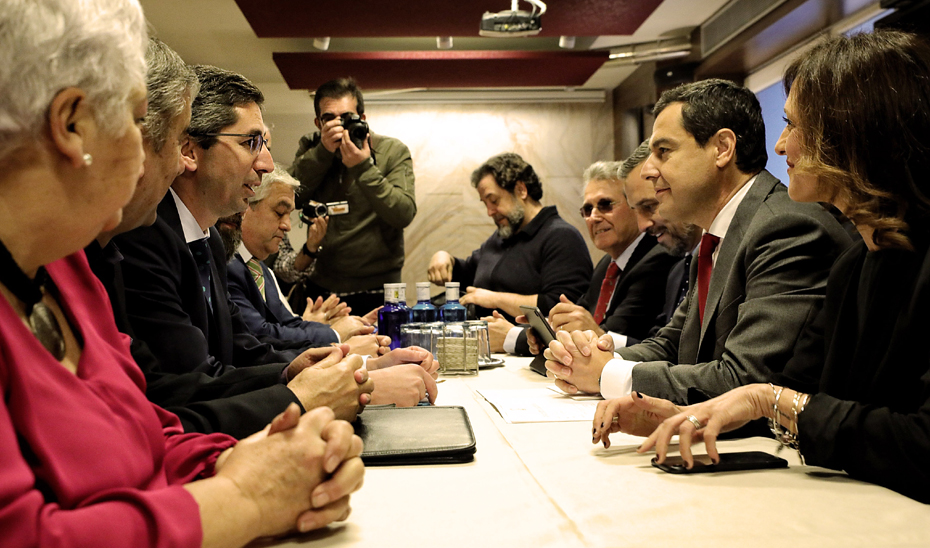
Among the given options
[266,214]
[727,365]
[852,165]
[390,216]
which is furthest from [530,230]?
[852,165]

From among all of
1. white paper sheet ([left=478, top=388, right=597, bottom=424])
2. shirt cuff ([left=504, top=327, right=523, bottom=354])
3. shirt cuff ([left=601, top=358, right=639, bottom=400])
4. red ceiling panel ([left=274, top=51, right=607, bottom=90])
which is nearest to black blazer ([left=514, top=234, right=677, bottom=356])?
shirt cuff ([left=504, top=327, right=523, bottom=354])

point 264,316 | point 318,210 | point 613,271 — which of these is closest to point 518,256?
point 613,271

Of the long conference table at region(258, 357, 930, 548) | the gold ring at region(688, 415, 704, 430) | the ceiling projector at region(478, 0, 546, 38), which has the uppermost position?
the ceiling projector at region(478, 0, 546, 38)

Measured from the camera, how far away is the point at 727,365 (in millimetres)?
1573

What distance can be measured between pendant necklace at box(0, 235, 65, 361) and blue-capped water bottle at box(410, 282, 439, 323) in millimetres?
1704

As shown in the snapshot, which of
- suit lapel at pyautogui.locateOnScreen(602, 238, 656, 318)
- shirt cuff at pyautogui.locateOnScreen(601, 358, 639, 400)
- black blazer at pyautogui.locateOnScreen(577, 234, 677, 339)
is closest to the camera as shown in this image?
shirt cuff at pyautogui.locateOnScreen(601, 358, 639, 400)

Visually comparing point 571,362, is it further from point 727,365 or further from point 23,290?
point 23,290

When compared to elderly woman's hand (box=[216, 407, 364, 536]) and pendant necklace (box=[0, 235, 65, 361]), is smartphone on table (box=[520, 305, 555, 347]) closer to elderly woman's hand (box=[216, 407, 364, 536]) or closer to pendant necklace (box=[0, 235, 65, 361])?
elderly woman's hand (box=[216, 407, 364, 536])

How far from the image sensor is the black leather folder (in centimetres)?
119

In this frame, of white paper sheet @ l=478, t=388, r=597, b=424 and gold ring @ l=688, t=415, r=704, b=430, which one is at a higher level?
gold ring @ l=688, t=415, r=704, b=430

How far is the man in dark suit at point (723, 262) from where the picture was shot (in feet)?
5.08

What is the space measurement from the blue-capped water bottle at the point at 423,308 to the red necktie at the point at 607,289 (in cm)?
92

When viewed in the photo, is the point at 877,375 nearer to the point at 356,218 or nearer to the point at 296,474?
the point at 296,474

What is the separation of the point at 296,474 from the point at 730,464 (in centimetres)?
70
